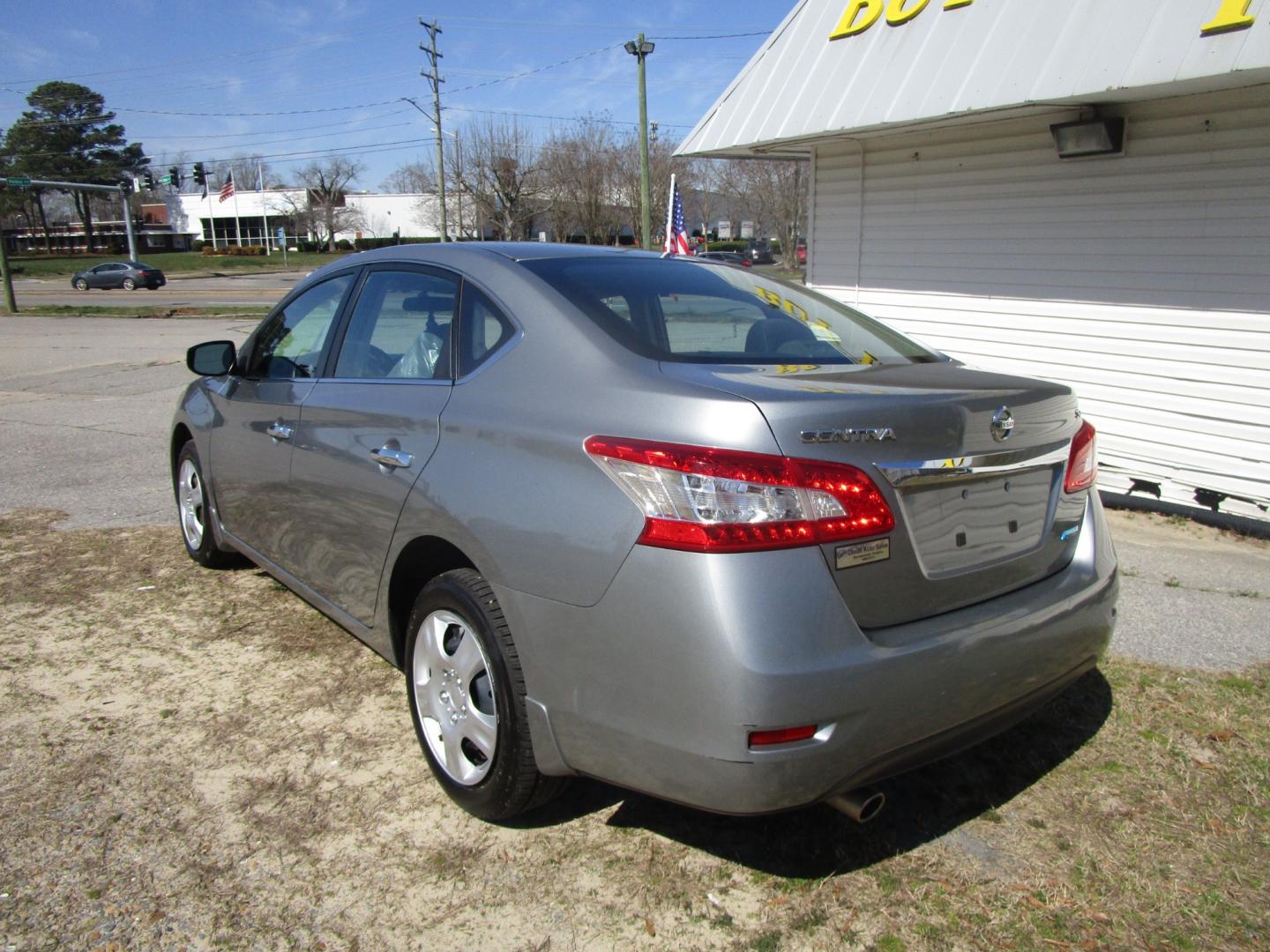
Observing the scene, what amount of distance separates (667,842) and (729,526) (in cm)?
114

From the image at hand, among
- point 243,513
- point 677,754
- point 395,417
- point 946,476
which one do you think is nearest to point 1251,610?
point 946,476

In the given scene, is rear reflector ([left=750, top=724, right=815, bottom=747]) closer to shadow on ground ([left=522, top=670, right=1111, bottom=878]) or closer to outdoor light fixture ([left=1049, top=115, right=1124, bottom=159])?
shadow on ground ([left=522, top=670, right=1111, bottom=878])

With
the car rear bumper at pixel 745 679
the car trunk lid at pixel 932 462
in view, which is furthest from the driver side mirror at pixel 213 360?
the car trunk lid at pixel 932 462

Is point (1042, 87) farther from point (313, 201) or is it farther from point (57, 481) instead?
point (313, 201)

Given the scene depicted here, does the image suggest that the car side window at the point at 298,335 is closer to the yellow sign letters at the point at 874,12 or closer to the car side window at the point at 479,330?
the car side window at the point at 479,330

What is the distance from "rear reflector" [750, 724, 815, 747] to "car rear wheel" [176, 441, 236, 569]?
3.52 metres

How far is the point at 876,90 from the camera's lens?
23.0ft

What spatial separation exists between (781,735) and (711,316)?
1.52 meters

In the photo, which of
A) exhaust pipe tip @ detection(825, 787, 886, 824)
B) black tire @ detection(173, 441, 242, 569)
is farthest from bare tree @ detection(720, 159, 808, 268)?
exhaust pipe tip @ detection(825, 787, 886, 824)

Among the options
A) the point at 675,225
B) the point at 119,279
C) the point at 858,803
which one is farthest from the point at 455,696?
the point at 119,279

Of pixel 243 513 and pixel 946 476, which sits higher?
pixel 946 476

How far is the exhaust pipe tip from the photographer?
7.51ft

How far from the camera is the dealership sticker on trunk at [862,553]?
214 centimetres

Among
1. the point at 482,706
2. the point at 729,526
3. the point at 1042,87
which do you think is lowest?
the point at 482,706
